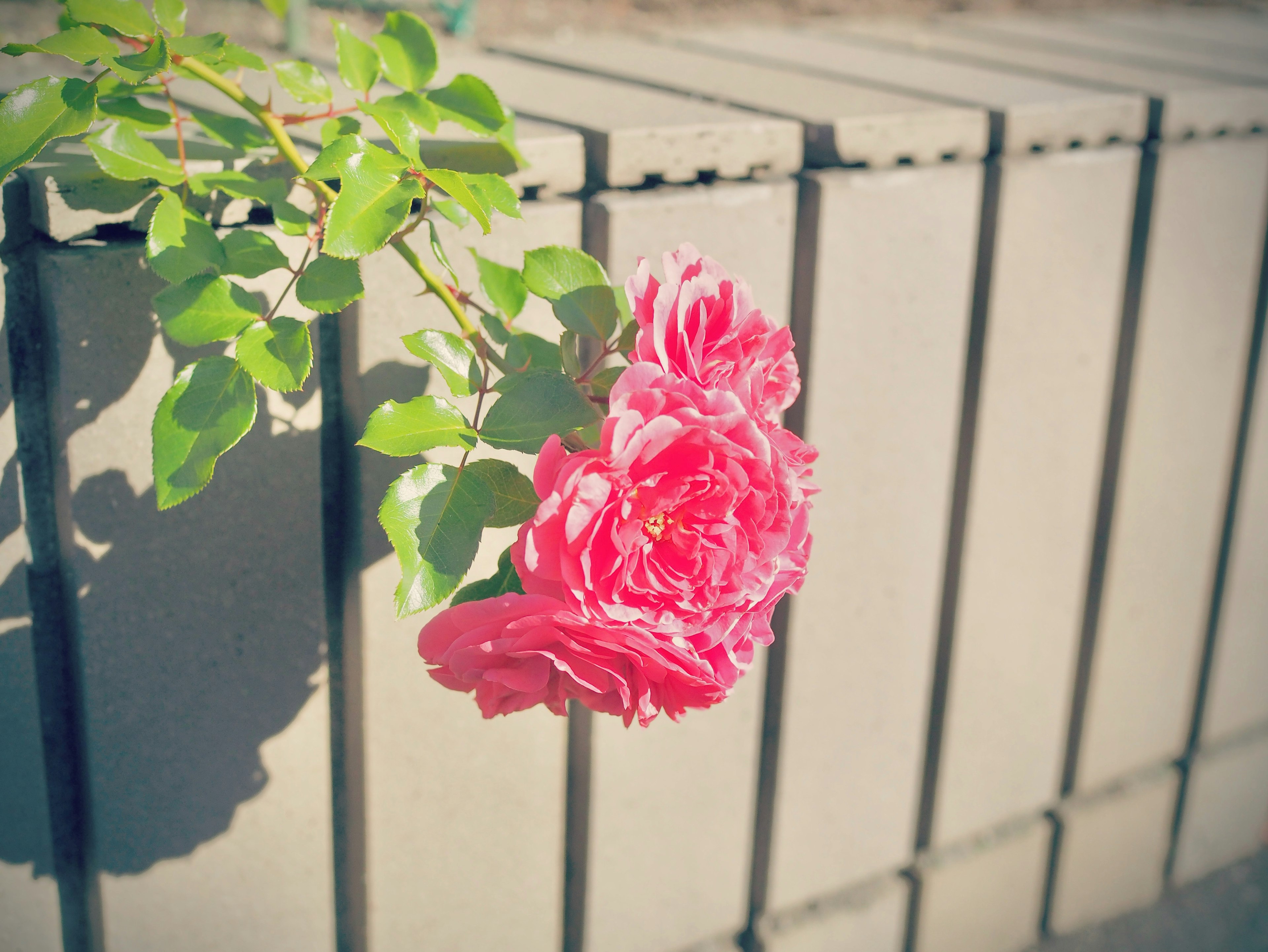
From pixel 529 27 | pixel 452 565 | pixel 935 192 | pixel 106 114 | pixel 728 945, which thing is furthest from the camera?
pixel 529 27

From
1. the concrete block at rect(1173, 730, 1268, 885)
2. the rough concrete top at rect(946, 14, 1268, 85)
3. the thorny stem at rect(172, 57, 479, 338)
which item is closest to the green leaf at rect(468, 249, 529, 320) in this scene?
the thorny stem at rect(172, 57, 479, 338)

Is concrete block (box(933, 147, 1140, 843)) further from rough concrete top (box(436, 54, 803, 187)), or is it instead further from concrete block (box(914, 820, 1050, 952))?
rough concrete top (box(436, 54, 803, 187))

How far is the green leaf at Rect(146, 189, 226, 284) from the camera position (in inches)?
28.7

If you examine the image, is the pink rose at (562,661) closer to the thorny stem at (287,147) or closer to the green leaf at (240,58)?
the thorny stem at (287,147)

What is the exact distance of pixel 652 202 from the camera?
1.01 meters

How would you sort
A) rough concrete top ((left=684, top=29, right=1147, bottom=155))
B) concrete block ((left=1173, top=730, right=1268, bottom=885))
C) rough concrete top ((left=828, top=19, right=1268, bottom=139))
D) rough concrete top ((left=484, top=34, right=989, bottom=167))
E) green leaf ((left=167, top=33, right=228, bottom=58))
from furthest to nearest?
concrete block ((left=1173, top=730, right=1268, bottom=885)) < rough concrete top ((left=828, top=19, right=1268, bottom=139)) < rough concrete top ((left=684, top=29, right=1147, bottom=155)) < rough concrete top ((left=484, top=34, right=989, bottom=167)) < green leaf ((left=167, top=33, right=228, bottom=58))

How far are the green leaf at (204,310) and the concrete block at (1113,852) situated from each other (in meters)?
1.32

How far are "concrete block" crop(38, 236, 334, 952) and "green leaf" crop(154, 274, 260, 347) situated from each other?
11 centimetres

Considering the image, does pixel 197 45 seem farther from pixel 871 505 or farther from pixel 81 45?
pixel 871 505

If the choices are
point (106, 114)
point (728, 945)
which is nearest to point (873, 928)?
point (728, 945)

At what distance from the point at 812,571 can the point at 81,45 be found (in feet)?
2.75

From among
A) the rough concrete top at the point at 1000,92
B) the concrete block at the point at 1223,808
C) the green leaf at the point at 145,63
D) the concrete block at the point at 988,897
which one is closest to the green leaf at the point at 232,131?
the green leaf at the point at 145,63

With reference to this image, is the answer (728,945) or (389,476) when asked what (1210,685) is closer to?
(728,945)

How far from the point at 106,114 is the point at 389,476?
0.35 m
